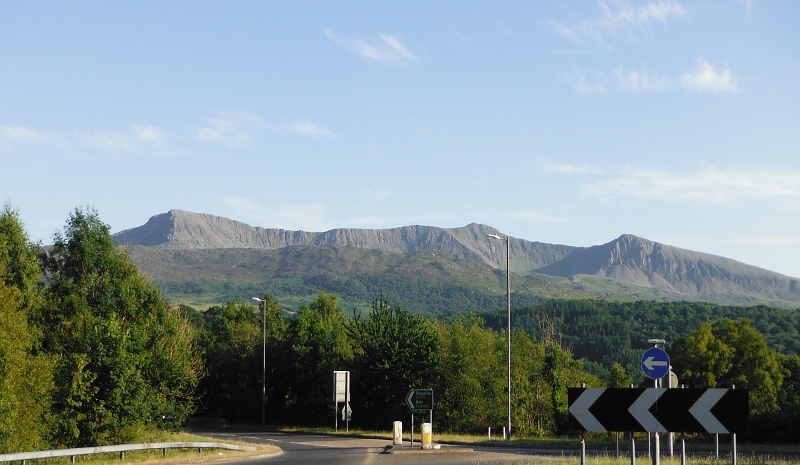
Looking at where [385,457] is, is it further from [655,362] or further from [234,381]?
[234,381]

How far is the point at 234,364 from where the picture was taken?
226ft

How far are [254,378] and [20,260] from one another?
26534 mm

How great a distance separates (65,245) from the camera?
147 feet

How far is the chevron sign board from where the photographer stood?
43.3 feet

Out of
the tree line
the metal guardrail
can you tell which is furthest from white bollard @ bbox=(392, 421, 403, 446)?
the tree line

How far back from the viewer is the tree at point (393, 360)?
50.6 meters

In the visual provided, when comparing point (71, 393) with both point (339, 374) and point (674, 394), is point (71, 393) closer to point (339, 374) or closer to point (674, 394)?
point (339, 374)

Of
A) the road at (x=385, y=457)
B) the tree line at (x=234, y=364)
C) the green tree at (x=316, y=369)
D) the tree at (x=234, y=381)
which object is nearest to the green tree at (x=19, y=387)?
the tree line at (x=234, y=364)

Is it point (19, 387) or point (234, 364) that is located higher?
point (19, 387)

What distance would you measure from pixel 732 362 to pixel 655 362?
201 feet

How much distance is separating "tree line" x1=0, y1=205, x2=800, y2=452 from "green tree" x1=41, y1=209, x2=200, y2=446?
7cm

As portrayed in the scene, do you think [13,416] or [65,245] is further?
[65,245]

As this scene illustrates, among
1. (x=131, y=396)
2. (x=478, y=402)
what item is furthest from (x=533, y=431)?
(x=131, y=396)

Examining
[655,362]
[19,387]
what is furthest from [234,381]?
[655,362]
